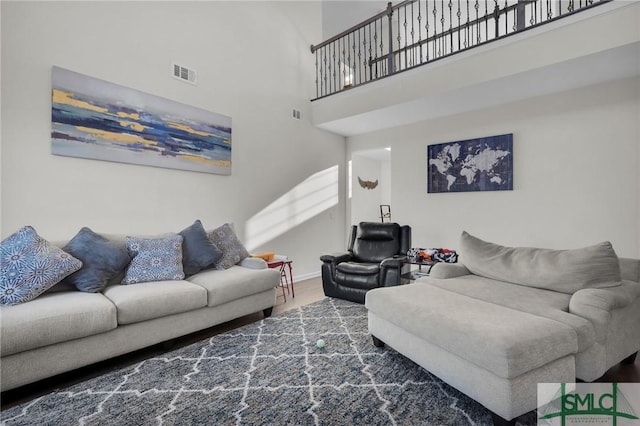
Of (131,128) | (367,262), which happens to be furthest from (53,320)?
(367,262)

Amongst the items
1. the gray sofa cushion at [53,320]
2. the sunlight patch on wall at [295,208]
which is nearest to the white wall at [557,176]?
the sunlight patch on wall at [295,208]

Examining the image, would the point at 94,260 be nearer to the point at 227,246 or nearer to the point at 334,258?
the point at 227,246

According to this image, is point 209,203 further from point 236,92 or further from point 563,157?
point 563,157

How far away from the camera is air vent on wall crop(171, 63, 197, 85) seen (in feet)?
11.2

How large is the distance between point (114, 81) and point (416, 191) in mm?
4123

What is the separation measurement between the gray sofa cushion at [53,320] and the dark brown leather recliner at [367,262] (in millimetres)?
2196

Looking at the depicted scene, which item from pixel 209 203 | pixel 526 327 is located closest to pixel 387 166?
pixel 209 203

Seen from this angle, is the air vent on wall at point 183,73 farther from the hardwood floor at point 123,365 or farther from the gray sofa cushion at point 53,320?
the hardwood floor at point 123,365

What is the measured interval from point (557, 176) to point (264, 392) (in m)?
4.02

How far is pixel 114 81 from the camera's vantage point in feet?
9.64

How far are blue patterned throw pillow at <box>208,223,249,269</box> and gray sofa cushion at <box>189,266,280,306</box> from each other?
81mm

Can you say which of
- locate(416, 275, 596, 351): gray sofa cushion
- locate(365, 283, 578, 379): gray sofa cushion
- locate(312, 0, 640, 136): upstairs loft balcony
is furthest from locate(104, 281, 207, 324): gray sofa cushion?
locate(312, 0, 640, 136): upstairs loft balcony

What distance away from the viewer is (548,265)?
2135 millimetres

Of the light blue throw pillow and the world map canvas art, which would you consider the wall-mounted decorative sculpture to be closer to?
the world map canvas art
